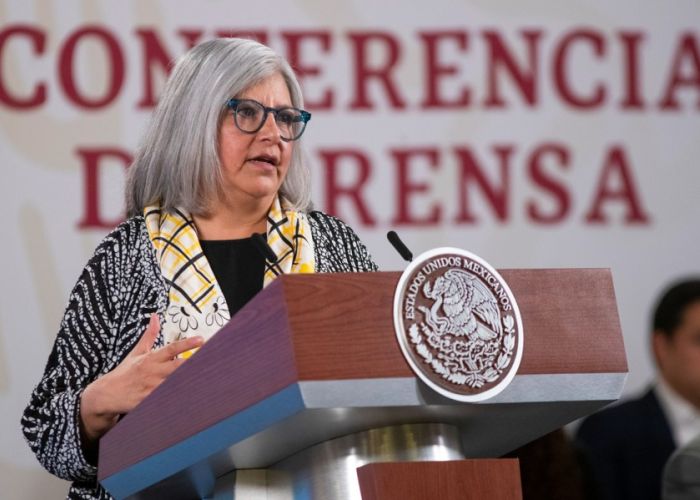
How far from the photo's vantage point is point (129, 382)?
1646 millimetres

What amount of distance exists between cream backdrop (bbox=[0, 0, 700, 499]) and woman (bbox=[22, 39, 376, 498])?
1515mm

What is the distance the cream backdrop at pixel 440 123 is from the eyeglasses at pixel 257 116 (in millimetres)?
1584

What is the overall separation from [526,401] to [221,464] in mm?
381

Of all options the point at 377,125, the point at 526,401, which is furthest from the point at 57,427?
the point at 377,125

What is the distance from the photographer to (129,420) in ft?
5.13

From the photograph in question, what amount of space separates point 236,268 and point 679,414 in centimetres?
199

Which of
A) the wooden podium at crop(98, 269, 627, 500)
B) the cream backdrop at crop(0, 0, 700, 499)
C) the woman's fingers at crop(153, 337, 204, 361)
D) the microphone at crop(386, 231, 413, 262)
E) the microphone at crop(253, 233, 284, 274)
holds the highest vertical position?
the cream backdrop at crop(0, 0, 700, 499)

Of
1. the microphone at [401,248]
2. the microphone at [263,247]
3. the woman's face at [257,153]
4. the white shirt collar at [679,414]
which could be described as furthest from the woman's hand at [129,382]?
the white shirt collar at [679,414]

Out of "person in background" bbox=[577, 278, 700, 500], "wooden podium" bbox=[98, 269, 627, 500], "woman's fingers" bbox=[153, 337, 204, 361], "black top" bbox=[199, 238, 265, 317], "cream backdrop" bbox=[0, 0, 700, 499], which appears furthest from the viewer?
"cream backdrop" bbox=[0, 0, 700, 499]

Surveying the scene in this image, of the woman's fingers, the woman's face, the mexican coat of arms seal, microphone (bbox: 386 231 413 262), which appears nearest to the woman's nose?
the woman's face

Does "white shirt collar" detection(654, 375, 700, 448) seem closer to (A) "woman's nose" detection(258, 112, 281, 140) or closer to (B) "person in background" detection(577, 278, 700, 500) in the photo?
(B) "person in background" detection(577, 278, 700, 500)

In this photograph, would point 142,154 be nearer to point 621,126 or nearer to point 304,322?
point 304,322

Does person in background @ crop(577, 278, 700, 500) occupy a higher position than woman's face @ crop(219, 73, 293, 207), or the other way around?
woman's face @ crop(219, 73, 293, 207)

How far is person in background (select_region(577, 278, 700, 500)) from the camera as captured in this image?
3604 mm
